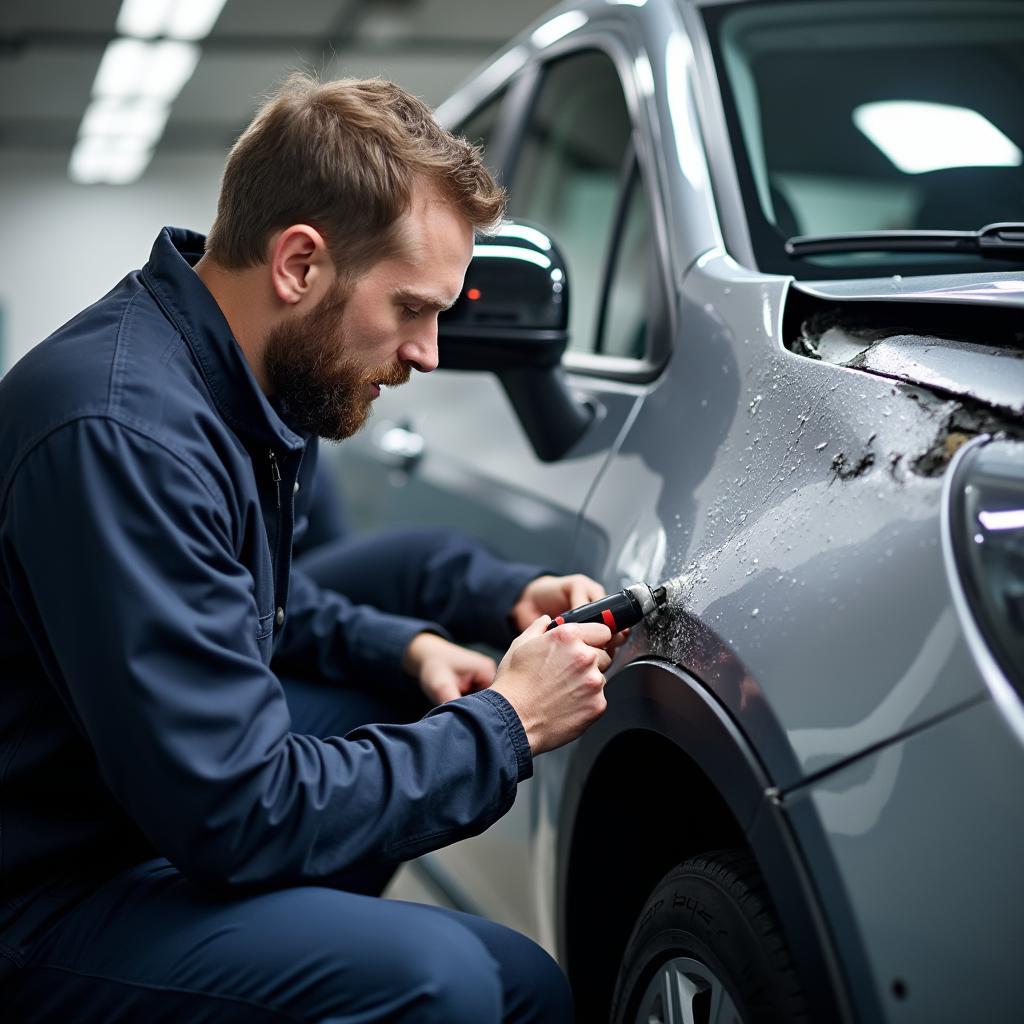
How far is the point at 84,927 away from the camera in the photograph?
1291 millimetres

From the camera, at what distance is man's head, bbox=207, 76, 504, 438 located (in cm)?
136

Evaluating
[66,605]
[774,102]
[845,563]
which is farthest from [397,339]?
[774,102]

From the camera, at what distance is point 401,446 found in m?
2.54

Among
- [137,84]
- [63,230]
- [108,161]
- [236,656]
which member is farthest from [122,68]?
[236,656]

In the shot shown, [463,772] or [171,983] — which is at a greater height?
[463,772]

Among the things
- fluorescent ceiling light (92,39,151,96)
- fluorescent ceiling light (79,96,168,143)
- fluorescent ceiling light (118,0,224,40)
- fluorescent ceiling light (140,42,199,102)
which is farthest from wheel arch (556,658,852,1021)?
fluorescent ceiling light (79,96,168,143)

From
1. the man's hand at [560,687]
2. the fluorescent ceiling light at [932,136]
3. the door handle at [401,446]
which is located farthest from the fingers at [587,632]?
the door handle at [401,446]

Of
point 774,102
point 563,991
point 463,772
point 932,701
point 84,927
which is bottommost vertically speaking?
point 563,991

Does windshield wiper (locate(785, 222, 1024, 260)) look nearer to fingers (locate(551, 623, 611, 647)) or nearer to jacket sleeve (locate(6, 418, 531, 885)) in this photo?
fingers (locate(551, 623, 611, 647))

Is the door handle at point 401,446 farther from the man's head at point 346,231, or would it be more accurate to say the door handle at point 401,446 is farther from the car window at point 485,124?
the man's head at point 346,231

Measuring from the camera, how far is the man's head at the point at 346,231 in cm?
136

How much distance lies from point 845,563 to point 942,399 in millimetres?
165

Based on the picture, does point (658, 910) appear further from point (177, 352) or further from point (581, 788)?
point (177, 352)

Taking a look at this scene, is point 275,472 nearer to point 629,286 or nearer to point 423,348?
A: point 423,348
